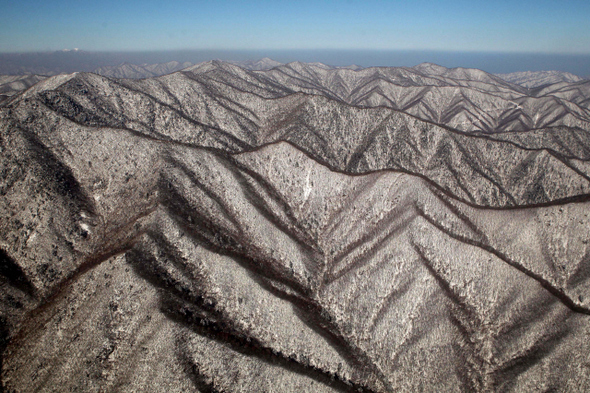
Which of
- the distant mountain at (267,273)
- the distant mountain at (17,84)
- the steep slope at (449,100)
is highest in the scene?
the distant mountain at (17,84)

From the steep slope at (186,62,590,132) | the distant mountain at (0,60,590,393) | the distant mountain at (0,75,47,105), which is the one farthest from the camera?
the distant mountain at (0,75,47,105)

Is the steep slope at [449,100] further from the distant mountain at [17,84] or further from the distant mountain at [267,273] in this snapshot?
the distant mountain at [17,84]

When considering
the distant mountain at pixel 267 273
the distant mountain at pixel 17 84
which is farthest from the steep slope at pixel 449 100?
the distant mountain at pixel 17 84

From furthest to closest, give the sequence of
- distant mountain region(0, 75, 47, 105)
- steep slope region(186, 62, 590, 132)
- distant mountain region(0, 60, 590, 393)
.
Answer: distant mountain region(0, 75, 47, 105), steep slope region(186, 62, 590, 132), distant mountain region(0, 60, 590, 393)

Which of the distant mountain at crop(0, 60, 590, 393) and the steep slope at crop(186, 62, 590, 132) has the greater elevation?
the steep slope at crop(186, 62, 590, 132)

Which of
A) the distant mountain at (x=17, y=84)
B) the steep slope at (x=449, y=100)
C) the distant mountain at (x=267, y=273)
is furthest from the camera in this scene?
the distant mountain at (x=17, y=84)

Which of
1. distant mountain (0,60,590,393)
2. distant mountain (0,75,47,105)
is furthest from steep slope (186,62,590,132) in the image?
distant mountain (0,75,47,105)

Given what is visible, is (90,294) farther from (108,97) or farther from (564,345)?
(108,97)

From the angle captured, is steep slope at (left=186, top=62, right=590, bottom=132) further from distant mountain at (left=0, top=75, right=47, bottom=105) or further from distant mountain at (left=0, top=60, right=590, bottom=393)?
distant mountain at (left=0, top=75, right=47, bottom=105)

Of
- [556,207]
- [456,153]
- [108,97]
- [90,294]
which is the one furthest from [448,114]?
[90,294]
